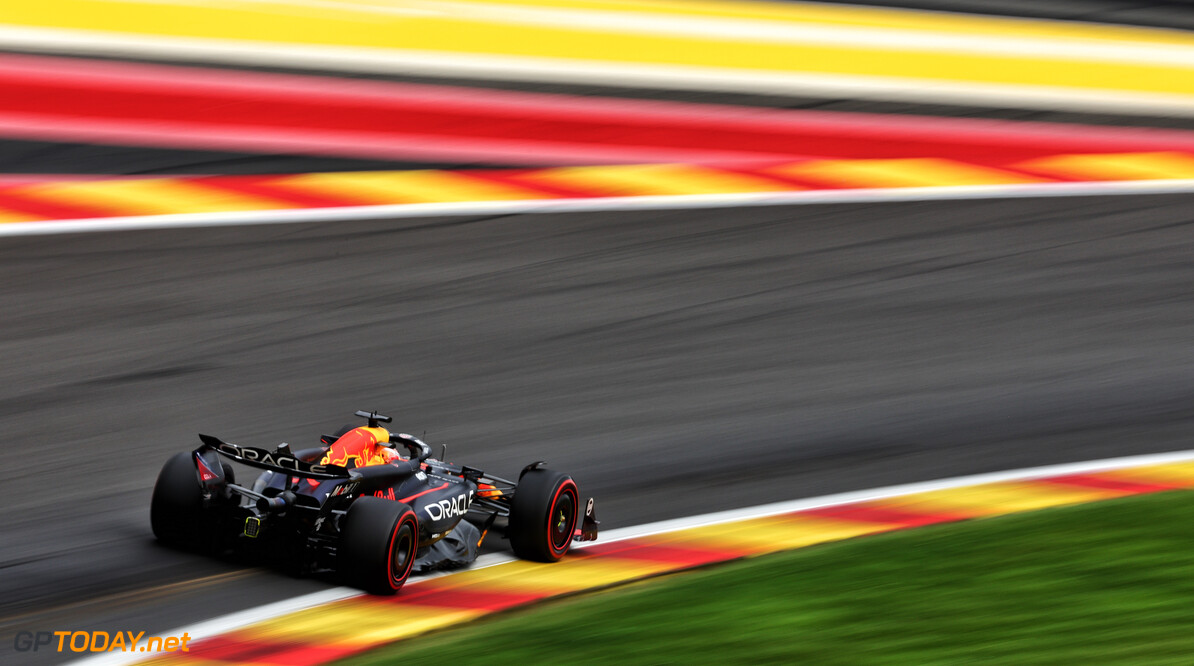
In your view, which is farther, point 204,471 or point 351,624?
point 204,471

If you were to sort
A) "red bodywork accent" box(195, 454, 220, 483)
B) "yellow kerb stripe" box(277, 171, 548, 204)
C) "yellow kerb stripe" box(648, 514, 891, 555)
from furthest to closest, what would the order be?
1. "yellow kerb stripe" box(277, 171, 548, 204)
2. "yellow kerb stripe" box(648, 514, 891, 555)
3. "red bodywork accent" box(195, 454, 220, 483)

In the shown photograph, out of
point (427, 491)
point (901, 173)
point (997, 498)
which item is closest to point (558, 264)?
point (901, 173)

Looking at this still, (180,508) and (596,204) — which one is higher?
(596,204)

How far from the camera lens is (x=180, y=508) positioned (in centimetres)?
642

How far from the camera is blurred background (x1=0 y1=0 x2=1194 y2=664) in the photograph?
8.11 m

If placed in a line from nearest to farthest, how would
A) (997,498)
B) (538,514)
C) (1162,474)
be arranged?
(538,514)
(997,498)
(1162,474)

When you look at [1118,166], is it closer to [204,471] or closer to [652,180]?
[652,180]

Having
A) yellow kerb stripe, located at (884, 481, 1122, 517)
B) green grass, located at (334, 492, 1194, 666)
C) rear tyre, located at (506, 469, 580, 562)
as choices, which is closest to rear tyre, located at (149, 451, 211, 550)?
green grass, located at (334, 492, 1194, 666)

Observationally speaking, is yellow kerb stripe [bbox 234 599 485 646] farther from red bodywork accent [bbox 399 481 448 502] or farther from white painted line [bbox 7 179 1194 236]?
white painted line [bbox 7 179 1194 236]

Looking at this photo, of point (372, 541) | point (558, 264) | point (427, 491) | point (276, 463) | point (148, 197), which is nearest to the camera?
point (372, 541)

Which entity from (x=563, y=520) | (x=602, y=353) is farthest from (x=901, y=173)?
(x=563, y=520)

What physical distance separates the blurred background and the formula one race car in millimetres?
192

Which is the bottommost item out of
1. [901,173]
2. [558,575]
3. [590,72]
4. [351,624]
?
[351,624]

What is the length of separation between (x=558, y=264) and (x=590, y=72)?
458cm
